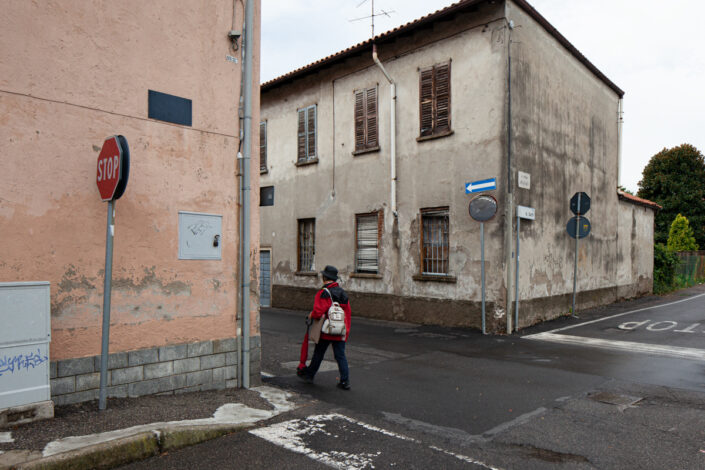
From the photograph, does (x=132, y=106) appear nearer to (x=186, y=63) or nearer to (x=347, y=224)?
(x=186, y=63)

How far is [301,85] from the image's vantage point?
16.1m

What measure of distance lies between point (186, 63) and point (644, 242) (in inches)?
742

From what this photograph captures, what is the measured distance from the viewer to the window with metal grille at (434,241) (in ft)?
40.2

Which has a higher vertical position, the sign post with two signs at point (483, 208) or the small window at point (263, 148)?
the small window at point (263, 148)

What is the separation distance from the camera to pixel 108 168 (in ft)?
15.5

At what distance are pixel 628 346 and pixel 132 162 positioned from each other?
29.2ft

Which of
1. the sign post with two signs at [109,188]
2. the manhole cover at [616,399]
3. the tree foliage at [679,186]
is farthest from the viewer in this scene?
the tree foliage at [679,186]

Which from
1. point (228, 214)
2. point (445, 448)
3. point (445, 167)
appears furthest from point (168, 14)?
point (445, 167)

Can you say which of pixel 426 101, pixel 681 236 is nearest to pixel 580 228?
pixel 426 101

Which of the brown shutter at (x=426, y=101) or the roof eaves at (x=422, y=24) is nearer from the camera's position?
the roof eaves at (x=422, y=24)

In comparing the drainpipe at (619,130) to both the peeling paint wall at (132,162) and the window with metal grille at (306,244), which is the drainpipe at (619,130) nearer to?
the window with metal grille at (306,244)

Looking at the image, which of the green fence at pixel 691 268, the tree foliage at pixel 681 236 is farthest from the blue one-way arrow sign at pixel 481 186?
the tree foliage at pixel 681 236

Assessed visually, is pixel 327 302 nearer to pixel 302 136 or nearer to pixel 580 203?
pixel 580 203

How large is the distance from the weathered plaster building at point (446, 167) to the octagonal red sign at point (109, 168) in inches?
333
